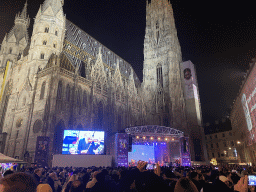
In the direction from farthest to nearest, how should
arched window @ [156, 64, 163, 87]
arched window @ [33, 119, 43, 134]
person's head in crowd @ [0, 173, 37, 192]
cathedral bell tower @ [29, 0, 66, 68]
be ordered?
1. arched window @ [156, 64, 163, 87]
2. cathedral bell tower @ [29, 0, 66, 68]
3. arched window @ [33, 119, 43, 134]
4. person's head in crowd @ [0, 173, 37, 192]

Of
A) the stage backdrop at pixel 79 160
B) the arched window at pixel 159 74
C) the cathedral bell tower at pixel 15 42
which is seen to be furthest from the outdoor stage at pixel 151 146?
the cathedral bell tower at pixel 15 42

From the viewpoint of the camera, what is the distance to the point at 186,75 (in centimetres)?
5481

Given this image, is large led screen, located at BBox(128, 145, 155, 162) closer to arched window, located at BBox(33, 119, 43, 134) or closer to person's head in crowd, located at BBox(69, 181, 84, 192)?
arched window, located at BBox(33, 119, 43, 134)

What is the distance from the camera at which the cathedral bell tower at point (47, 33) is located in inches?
1449

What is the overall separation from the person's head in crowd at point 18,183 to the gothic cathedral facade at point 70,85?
28.6 metres

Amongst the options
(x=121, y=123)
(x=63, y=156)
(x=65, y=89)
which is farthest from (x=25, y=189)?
(x=121, y=123)

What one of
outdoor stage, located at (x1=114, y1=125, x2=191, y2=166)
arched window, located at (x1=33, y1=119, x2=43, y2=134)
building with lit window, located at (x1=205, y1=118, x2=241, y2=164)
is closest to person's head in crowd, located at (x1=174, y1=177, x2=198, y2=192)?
outdoor stage, located at (x1=114, y1=125, x2=191, y2=166)

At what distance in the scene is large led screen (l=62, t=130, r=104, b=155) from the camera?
88.7 ft

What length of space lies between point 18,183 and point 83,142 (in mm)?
27342

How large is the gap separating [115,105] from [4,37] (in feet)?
103

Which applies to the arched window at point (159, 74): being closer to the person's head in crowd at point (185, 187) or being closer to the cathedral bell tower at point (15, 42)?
the cathedral bell tower at point (15, 42)

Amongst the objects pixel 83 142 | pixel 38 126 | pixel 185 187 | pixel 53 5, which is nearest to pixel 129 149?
pixel 83 142

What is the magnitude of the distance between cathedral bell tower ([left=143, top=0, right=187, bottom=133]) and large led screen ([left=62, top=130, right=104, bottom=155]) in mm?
25693

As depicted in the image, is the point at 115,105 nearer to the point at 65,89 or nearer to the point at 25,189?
the point at 65,89
